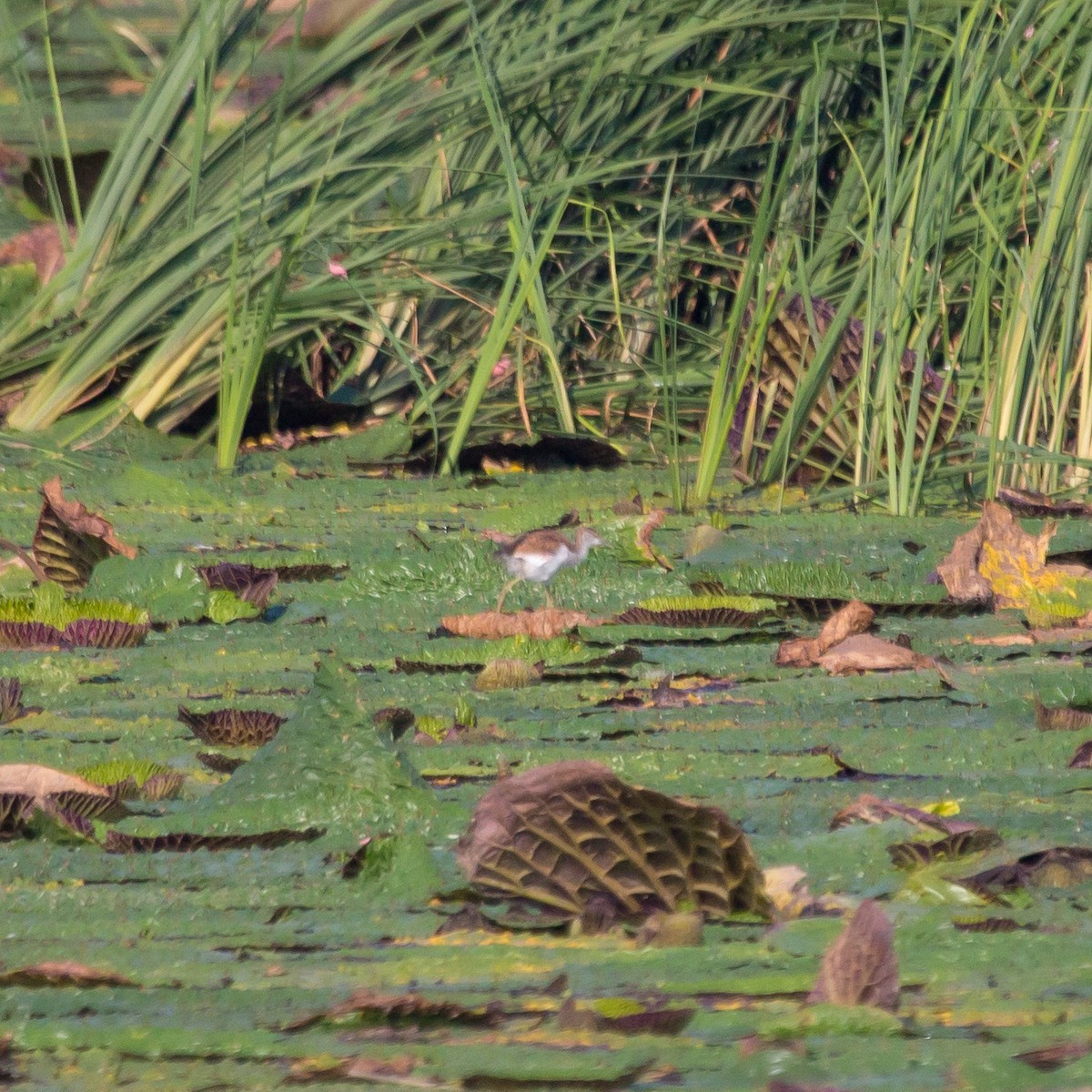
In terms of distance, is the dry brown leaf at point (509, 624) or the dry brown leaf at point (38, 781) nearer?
Answer: the dry brown leaf at point (38, 781)

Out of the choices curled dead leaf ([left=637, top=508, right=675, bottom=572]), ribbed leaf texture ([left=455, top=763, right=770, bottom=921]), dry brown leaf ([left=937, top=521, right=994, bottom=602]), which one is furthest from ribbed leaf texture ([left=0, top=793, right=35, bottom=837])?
dry brown leaf ([left=937, top=521, right=994, bottom=602])

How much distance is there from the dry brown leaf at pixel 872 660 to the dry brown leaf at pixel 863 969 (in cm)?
80

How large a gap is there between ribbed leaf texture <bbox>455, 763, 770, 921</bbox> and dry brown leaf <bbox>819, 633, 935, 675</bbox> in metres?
0.66

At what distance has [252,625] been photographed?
190cm

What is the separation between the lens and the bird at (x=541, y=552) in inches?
80.9

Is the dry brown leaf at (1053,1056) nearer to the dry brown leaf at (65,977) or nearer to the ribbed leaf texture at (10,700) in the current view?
the dry brown leaf at (65,977)

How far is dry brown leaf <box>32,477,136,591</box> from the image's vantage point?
2.04 metres

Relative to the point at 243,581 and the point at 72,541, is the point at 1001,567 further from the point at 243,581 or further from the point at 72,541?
the point at 72,541

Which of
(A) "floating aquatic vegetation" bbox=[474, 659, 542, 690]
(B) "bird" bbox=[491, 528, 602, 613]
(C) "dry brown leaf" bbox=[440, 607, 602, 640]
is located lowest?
(A) "floating aquatic vegetation" bbox=[474, 659, 542, 690]

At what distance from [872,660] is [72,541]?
3.11ft

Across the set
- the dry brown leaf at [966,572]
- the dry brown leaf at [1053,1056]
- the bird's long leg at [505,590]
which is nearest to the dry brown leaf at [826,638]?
the dry brown leaf at [966,572]

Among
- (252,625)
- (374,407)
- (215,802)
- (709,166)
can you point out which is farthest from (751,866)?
(709,166)

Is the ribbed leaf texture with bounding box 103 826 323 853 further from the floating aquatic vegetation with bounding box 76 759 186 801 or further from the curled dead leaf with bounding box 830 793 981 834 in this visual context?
the curled dead leaf with bounding box 830 793 981 834

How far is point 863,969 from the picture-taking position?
856 mm
